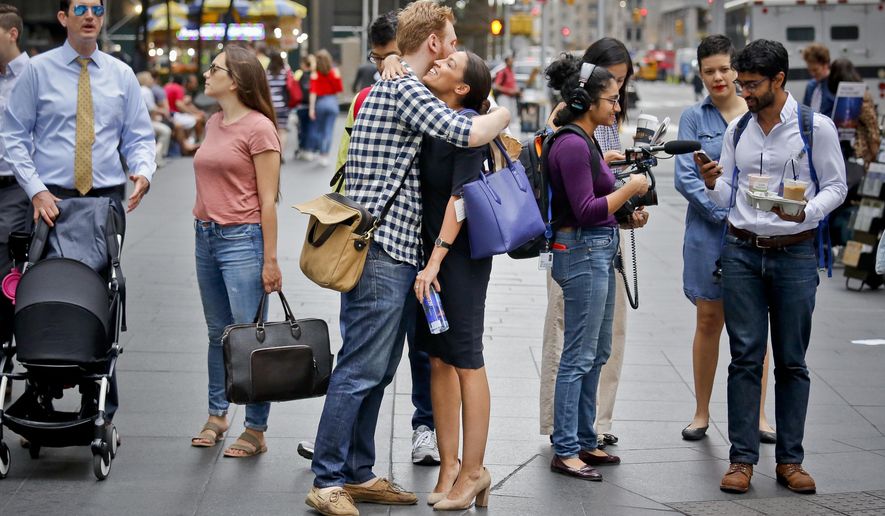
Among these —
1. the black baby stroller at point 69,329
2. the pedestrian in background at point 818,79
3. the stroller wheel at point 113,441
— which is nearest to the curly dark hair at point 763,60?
the black baby stroller at point 69,329

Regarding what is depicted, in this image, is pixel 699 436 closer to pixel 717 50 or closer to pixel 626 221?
pixel 626 221

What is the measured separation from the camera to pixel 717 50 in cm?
651

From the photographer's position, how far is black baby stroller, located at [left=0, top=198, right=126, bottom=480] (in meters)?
5.60

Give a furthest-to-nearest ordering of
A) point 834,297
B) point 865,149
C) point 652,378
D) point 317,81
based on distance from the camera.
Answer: point 317,81, point 865,149, point 834,297, point 652,378

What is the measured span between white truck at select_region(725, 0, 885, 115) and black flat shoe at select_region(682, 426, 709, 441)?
16.5 metres

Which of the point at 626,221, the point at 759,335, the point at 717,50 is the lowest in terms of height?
the point at 759,335

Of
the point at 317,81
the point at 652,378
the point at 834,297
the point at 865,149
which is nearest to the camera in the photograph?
the point at 652,378

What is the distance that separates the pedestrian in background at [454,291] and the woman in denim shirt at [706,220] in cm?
163

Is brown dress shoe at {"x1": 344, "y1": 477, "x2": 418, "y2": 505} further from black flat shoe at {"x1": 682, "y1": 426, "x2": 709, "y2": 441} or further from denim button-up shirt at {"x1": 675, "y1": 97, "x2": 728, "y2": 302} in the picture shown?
denim button-up shirt at {"x1": 675, "y1": 97, "x2": 728, "y2": 302}

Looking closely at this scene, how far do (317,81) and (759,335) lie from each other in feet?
54.2

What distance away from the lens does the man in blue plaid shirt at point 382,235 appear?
16.6 feet

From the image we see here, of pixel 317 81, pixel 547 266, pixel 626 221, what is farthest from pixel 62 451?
pixel 317 81

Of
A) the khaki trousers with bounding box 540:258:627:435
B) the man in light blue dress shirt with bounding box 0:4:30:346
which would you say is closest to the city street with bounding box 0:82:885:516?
the khaki trousers with bounding box 540:258:627:435

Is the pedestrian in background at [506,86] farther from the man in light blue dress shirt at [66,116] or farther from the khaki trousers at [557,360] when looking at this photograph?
the man in light blue dress shirt at [66,116]
